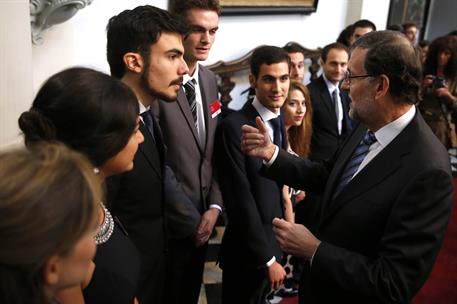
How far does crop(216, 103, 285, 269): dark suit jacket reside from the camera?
7.02ft

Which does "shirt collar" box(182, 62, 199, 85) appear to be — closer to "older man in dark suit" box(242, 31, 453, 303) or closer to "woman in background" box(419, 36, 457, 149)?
"older man in dark suit" box(242, 31, 453, 303)

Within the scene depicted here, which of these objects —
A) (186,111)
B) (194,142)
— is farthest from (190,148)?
(186,111)

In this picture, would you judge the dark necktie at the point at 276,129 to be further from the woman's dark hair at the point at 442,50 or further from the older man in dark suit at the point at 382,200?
the woman's dark hair at the point at 442,50

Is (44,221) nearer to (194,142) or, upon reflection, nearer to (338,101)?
(194,142)

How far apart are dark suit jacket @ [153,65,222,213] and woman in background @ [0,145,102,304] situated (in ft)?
3.74

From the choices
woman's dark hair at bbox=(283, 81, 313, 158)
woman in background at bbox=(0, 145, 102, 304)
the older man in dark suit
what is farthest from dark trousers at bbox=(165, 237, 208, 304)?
woman in background at bbox=(0, 145, 102, 304)

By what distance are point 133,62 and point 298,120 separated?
1.39 meters

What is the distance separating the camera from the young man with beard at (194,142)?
2.02m

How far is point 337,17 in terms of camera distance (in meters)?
5.39

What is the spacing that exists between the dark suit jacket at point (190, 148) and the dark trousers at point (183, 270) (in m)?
0.20

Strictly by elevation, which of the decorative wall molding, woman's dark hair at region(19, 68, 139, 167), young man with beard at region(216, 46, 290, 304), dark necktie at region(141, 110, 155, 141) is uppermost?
the decorative wall molding

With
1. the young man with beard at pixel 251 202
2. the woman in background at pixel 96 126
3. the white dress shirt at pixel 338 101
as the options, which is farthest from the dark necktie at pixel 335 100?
the woman in background at pixel 96 126

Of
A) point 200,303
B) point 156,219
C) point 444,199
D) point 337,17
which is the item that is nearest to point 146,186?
point 156,219

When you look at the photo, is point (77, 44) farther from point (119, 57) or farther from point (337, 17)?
point (337, 17)
